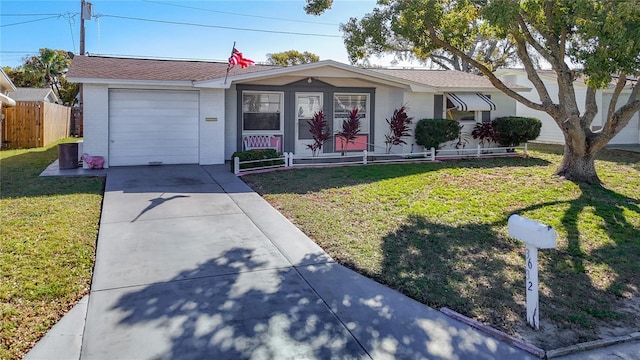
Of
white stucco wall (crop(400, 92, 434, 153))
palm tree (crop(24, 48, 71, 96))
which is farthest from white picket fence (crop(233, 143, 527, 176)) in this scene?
palm tree (crop(24, 48, 71, 96))

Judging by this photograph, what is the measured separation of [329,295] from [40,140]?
19441mm

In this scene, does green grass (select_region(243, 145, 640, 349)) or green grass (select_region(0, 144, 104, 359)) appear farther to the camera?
green grass (select_region(243, 145, 640, 349))

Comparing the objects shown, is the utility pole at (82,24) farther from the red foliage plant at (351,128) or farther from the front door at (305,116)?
the red foliage plant at (351,128)

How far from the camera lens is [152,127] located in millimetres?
Result: 13492

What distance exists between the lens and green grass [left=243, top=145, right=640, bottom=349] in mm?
4797

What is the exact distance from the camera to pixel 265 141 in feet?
49.1

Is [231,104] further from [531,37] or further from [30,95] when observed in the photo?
[30,95]

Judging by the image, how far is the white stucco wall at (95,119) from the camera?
12602 mm

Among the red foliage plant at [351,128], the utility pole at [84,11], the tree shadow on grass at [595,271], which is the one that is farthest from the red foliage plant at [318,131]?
the utility pole at [84,11]

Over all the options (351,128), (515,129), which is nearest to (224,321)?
(351,128)

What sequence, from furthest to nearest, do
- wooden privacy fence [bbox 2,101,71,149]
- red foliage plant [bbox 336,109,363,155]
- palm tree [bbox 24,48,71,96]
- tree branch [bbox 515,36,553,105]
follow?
palm tree [bbox 24,48,71,96] → wooden privacy fence [bbox 2,101,71,149] → red foliage plant [bbox 336,109,363,155] → tree branch [bbox 515,36,553,105]

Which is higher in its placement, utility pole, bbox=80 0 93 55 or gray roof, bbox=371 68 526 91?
utility pole, bbox=80 0 93 55

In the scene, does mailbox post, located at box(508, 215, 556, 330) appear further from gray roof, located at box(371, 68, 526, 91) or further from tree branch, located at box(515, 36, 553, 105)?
gray roof, located at box(371, 68, 526, 91)

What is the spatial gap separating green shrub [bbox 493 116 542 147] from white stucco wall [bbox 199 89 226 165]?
10.1 meters
